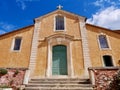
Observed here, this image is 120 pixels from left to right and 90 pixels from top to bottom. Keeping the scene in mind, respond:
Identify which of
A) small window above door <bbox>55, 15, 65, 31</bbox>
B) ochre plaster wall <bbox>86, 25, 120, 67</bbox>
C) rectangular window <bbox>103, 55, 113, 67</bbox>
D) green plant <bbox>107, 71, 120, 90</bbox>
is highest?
small window above door <bbox>55, 15, 65, 31</bbox>

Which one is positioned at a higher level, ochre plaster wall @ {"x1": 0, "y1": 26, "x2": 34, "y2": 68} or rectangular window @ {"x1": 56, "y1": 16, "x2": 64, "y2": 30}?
rectangular window @ {"x1": 56, "y1": 16, "x2": 64, "y2": 30}

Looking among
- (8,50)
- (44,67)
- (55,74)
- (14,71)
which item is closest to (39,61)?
(44,67)

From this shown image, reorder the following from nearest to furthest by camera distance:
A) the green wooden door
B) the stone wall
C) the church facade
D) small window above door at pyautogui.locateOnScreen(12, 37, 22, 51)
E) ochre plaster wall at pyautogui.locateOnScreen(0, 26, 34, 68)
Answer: the stone wall → the church facade → the green wooden door → ochre plaster wall at pyautogui.locateOnScreen(0, 26, 34, 68) → small window above door at pyautogui.locateOnScreen(12, 37, 22, 51)

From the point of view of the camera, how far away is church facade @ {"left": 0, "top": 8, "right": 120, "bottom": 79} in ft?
47.0

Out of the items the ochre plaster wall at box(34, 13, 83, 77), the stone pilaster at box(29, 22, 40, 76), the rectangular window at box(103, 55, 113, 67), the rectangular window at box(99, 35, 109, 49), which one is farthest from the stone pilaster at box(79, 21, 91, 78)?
the stone pilaster at box(29, 22, 40, 76)

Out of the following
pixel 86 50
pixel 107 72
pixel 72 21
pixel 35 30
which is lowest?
pixel 107 72

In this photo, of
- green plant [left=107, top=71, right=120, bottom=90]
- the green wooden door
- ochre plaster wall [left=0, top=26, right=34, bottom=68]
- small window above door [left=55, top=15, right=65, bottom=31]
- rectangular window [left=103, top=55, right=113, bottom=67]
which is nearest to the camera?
green plant [left=107, top=71, right=120, bottom=90]

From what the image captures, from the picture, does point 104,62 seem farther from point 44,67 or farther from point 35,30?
point 35,30

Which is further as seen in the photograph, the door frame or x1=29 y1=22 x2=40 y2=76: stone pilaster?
x1=29 y1=22 x2=40 y2=76: stone pilaster

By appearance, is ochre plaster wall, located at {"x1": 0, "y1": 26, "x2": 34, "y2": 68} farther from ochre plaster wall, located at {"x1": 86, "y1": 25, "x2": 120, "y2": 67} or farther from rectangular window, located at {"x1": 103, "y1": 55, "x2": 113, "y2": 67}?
rectangular window, located at {"x1": 103, "y1": 55, "x2": 113, "y2": 67}

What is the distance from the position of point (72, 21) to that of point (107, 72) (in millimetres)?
9200

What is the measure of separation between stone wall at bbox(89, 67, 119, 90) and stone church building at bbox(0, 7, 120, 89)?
4.32 metres

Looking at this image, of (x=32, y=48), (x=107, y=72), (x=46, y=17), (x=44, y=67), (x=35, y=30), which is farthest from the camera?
(x=46, y=17)

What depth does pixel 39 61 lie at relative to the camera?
47.7 ft
